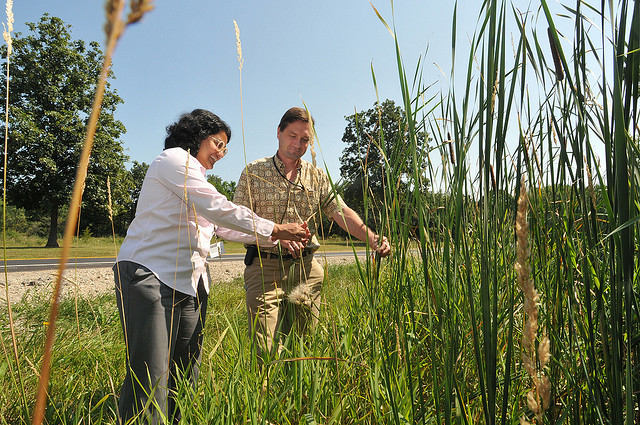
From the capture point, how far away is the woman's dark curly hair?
239 centimetres

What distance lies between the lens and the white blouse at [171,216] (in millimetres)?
1981

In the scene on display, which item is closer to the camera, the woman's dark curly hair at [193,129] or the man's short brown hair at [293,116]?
the woman's dark curly hair at [193,129]

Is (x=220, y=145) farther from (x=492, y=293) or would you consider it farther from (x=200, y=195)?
(x=492, y=293)

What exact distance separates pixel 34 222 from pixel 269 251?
48960 millimetres

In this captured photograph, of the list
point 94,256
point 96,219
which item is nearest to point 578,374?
point 94,256

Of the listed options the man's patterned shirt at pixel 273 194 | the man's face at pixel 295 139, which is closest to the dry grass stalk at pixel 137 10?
the man's patterned shirt at pixel 273 194

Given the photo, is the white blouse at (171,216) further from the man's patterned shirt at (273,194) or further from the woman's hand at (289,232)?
the man's patterned shirt at (273,194)

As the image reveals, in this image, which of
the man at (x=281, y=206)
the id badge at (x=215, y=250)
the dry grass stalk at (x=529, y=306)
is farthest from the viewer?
the man at (x=281, y=206)

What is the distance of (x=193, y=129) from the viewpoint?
2396 millimetres

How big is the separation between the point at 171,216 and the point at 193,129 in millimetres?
633

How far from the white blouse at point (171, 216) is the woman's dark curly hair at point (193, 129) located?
0.31m

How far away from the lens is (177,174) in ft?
6.46

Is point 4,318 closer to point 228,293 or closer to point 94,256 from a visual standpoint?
point 228,293

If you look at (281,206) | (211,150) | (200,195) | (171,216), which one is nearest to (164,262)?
(171,216)
